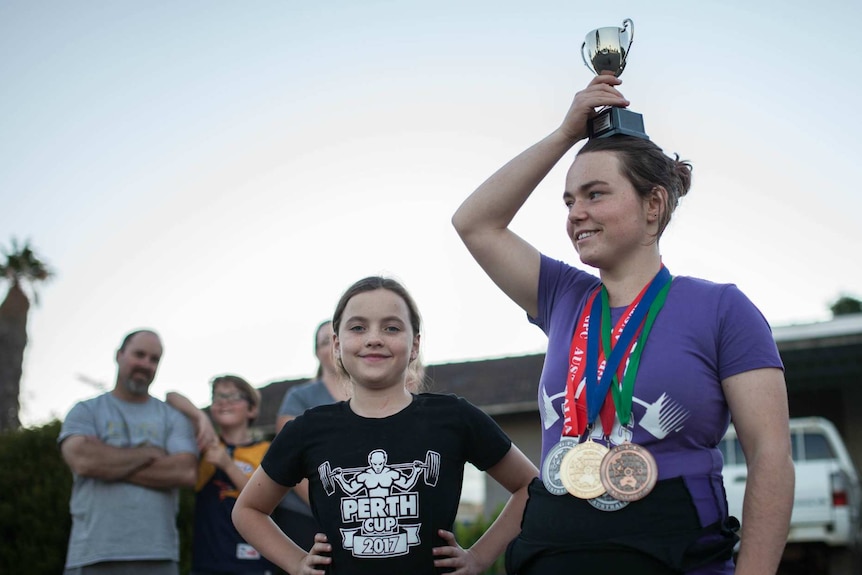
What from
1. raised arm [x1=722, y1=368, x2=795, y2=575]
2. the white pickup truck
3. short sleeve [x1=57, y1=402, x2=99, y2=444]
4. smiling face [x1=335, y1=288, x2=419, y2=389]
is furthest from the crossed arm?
the white pickup truck

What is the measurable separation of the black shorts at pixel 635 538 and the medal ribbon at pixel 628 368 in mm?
210

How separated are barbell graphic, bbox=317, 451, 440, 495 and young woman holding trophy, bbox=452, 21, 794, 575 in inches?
24.4

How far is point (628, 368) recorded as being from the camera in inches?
92.9

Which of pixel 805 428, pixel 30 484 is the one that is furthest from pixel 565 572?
pixel 805 428

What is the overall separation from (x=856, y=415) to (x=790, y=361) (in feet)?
12.1

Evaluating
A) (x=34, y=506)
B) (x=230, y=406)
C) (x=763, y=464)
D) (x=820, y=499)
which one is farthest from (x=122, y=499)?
(x=820, y=499)

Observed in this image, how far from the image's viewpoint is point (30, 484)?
23.7 feet

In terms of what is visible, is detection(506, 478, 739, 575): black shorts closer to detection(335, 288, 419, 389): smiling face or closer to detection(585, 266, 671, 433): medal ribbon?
detection(585, 266, 671, 433): medal ribbon

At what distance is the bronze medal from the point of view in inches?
87.7

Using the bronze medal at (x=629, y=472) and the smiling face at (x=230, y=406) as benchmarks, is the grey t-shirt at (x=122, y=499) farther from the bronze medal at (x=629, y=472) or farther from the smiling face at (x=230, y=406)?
the bronze medal at (x=629, y=472)

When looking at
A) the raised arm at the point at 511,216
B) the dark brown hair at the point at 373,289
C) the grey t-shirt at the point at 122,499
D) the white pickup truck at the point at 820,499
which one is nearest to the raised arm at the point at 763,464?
the raised arm at the point at 511,216

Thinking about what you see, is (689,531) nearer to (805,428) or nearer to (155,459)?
(155,459)

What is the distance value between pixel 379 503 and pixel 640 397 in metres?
1.06

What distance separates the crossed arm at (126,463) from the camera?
510cm
